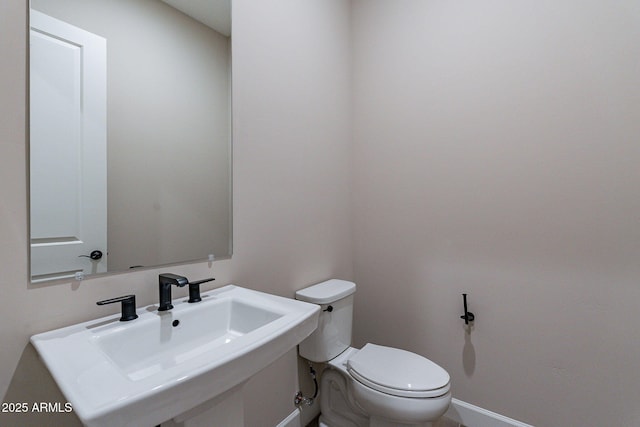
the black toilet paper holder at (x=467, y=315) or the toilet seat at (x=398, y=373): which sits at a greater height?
the black toilet paper holder at (x=467, y=315)

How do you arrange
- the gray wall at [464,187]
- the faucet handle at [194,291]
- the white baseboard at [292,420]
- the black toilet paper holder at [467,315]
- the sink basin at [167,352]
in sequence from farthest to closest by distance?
the black toilet paper holder at [467,315] → the white baseboard at [292,420] → the gray wall at [464,187] → the faucet handle at [194,291] → the sink basin at [167,352]

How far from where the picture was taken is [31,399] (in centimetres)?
74

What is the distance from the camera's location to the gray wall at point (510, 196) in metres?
1.27

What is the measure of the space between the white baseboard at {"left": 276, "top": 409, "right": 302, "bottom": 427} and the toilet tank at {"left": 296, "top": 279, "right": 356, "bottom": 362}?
29 centimetres

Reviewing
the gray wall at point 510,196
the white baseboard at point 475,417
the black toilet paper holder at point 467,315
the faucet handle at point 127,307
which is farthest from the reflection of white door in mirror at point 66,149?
the white baseboard at point 475,417

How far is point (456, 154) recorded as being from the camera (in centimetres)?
162

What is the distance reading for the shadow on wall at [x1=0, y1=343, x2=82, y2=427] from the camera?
710 mm

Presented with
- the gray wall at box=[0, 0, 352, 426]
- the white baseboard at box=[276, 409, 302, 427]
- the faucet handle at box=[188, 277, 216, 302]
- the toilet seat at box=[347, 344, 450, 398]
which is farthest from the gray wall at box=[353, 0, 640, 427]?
the faucet handle at box=[188, 277, 216, 302]

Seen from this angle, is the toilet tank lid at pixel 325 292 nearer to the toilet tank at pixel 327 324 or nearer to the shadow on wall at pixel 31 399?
the toilet tank at pixel 327 324

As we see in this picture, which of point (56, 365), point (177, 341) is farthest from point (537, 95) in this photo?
point (56, 365)

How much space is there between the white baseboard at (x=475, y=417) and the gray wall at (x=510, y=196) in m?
0.04

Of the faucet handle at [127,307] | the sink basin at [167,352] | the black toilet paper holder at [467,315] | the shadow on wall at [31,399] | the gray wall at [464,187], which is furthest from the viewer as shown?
the black toilet paper holder at [467,315]

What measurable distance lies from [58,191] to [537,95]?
6.43 ft

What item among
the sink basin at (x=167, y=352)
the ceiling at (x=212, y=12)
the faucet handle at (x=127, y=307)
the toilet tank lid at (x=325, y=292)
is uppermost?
the ceiling at (x=212, y=12)
